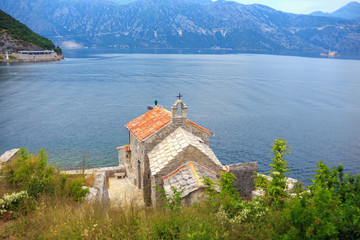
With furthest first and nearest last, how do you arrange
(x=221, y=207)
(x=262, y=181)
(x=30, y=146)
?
(x=30, y=146)
(x=262, y=181)
(x=221, y=207)

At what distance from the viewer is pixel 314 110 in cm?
6128

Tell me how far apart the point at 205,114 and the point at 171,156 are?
134 ft

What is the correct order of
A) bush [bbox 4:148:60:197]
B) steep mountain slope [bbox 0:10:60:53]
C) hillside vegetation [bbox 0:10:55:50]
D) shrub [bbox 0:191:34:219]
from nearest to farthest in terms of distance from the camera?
shrub [bbox 0:191:34:219]
bush [bbox 4:148:60:197]
steep mountain slope [bbox 0:10:60:53]
hillside vegetation [bbox 0:10:55:50]

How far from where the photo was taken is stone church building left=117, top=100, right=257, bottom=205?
16.0 m

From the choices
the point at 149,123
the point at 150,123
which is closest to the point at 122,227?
the point at 150,123

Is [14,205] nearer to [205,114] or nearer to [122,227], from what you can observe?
[122,227]

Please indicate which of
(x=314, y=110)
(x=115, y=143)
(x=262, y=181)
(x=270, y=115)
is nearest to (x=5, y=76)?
(x=115, y=143)

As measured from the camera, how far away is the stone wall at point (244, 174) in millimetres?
18545

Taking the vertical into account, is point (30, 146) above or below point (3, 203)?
below

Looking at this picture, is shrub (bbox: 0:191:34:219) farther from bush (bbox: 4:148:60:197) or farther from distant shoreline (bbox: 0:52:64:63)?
distant shoreline (bbox: 0:52:64:63)

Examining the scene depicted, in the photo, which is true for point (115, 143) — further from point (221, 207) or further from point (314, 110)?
point (314, 110)

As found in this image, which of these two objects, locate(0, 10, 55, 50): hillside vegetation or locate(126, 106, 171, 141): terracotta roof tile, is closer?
locate(126, 106, 171, 141): terracotta roof tile

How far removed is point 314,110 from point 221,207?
2383 inches

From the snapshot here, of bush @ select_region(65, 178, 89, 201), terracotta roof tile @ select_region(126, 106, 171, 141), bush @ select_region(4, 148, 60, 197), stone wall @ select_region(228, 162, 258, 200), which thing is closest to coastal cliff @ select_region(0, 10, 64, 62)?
terracotta roof tile @ select_region(126, 106, 171, 141)
